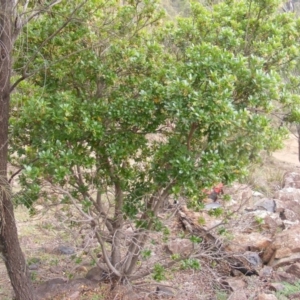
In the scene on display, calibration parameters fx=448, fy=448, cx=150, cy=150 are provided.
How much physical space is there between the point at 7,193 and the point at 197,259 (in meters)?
2.58

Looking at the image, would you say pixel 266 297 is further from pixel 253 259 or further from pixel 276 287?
pixel 253 259

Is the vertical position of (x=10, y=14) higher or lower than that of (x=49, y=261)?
higher

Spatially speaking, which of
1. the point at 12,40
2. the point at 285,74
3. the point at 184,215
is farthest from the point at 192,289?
the point at 12,40

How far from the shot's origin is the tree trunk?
13.8ft

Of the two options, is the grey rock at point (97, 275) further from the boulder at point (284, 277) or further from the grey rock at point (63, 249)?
the boulder at point (284, 277)

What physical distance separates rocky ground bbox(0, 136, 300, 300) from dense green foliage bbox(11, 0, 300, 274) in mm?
835

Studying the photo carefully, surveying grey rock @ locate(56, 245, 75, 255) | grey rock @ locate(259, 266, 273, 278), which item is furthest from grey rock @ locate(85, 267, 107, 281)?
grey rock @ locate(259, 266, 273, 278)

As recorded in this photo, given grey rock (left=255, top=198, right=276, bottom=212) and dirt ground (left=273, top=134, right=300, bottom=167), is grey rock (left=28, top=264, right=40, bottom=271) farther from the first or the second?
dirt ground (left=273, top=134, right=300, bottom=167)

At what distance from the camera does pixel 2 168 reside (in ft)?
14.9

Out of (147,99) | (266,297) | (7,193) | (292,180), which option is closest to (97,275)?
(266,297)

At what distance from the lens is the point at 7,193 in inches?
167

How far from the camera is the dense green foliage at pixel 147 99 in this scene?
13.2 feet

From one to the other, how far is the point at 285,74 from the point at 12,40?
3.02 metres

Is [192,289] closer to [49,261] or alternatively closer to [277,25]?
[49,261]
